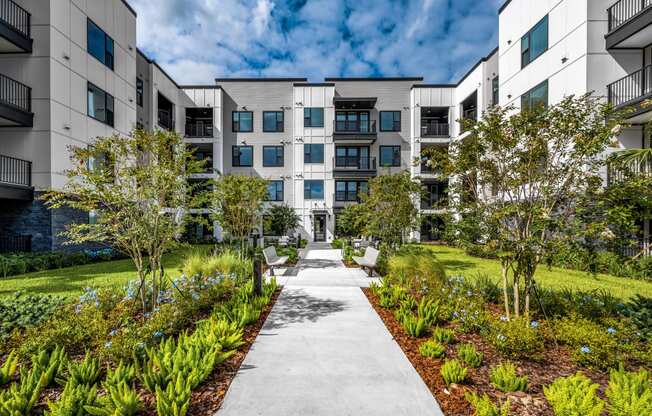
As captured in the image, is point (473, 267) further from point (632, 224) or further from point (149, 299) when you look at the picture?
point (149, 299)

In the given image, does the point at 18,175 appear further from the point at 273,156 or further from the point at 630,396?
the point at 630,396

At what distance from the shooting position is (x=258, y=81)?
91.8 feet

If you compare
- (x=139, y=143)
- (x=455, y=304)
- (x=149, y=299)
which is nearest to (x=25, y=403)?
(x=149, y=299)

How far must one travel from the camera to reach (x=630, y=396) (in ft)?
9.25

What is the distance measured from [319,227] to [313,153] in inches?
268

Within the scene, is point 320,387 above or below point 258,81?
below

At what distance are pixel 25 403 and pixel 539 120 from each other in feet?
26.3

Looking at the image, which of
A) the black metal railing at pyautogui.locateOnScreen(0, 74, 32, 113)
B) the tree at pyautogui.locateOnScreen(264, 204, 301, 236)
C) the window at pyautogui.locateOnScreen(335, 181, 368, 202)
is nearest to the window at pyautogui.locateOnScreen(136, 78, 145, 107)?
the black metal railing at pyautogui.locateOnScreen(0, 74, 32, 113)

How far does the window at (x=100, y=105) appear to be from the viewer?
1625 cm

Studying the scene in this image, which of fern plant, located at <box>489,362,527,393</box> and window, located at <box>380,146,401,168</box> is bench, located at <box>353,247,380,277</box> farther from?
Answer: window, located at <box>380,146,401,168</box>

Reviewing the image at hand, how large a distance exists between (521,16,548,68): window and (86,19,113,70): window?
78.9 feet

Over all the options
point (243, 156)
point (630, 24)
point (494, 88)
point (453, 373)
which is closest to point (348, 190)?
point (243, 156)

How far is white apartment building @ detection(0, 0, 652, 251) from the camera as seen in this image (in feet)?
43.4

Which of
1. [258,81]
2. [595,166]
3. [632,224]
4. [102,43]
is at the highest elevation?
[258,81]
